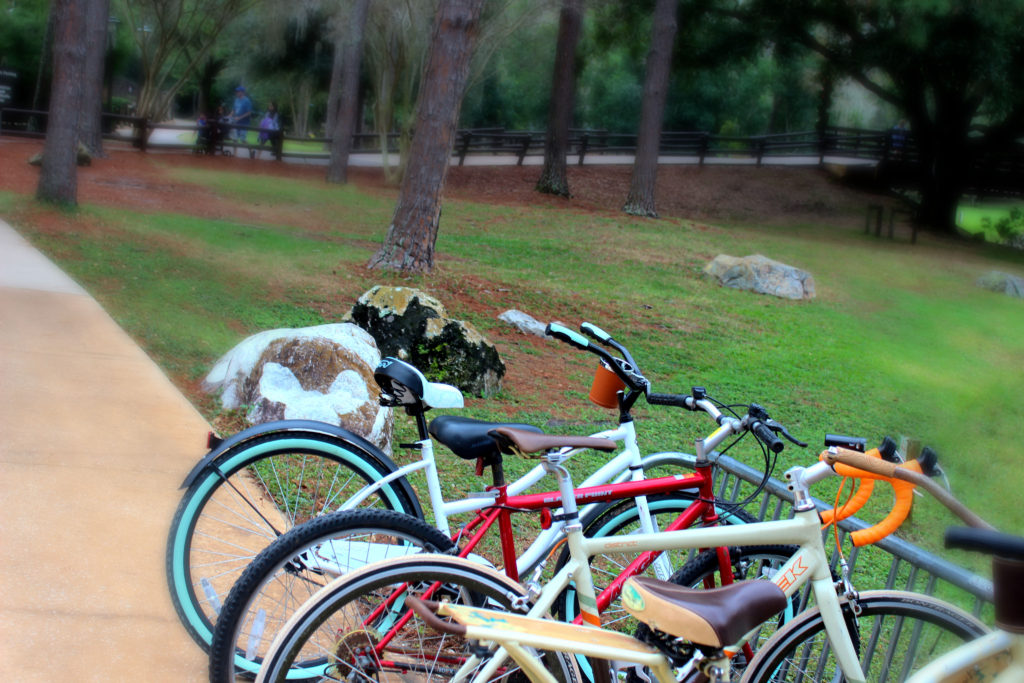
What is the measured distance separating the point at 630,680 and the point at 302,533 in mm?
1071

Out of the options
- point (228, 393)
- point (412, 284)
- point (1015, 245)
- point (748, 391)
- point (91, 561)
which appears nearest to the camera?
point (1015, 245)

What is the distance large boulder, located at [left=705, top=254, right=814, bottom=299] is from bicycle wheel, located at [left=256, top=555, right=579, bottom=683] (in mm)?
11591

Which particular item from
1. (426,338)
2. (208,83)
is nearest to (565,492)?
(426,338)

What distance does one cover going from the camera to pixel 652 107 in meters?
20.6

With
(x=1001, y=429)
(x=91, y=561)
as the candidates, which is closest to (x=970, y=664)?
(x=1001, y=429)

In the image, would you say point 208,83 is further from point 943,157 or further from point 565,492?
point 565,492

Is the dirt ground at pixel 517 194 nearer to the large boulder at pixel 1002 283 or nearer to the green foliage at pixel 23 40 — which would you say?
the large boulder at pixel 1002 283

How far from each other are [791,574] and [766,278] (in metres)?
11.7

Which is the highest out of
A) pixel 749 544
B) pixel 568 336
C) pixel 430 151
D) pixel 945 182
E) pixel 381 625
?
pixel 430 151

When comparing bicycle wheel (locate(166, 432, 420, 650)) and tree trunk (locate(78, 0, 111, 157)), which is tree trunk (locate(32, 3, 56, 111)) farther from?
bicycle wheel (locate(166, 432, 420, 650))

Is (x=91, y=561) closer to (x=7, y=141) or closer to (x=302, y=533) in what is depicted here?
(x=302, y=533)

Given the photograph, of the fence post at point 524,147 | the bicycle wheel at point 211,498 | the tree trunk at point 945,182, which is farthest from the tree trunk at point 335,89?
the bicycle wheel at point 211,498

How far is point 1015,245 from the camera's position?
3260 millimetres

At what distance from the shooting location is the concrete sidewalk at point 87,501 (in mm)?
2967
